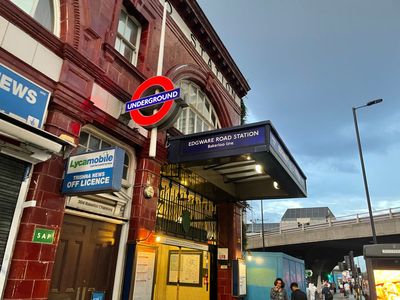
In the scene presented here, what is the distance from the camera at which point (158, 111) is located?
7.04 meters

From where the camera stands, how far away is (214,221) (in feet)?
40.6

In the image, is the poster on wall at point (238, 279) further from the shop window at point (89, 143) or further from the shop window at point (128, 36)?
the shop window at point (128, 36)

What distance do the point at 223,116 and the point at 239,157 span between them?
6.13 m

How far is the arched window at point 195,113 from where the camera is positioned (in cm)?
1128

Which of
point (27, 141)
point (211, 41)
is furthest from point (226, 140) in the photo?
point (211, 41)

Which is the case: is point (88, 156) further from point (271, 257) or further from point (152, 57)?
point (271, 257)

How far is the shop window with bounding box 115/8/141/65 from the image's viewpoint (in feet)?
27.4

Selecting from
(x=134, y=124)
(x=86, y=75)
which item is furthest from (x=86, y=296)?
(x=86, y=75)

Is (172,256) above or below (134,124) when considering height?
below

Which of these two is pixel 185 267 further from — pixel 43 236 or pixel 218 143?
pixel 43 236

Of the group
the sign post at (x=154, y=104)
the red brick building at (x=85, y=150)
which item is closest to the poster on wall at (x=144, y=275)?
the red brick building at (x=85, y=150)

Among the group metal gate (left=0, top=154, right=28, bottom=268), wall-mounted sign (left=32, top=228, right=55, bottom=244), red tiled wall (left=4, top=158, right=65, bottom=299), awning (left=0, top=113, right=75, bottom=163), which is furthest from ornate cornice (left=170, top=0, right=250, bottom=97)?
wall-mounted sign (left=32, top=228, right=55, bottom=244)

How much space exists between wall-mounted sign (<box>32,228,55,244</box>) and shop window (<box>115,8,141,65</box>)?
15.9ft

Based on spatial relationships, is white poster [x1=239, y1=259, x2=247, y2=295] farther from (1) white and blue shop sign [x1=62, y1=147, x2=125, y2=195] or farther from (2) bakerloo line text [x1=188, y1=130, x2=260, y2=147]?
(1) white and blue shop sign [x1=62, y1=147, x2=125, y2=195]
